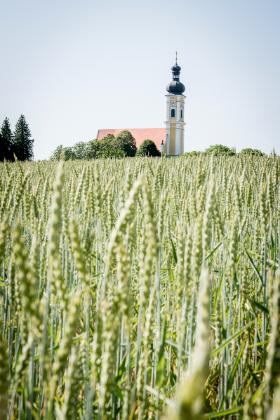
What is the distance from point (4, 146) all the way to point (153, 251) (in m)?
30.8

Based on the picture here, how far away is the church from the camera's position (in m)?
55.2

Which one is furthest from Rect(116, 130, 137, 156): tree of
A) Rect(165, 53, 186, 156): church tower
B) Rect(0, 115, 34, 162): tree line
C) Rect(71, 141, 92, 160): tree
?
Rect(165, 53, 186, 156): church tower

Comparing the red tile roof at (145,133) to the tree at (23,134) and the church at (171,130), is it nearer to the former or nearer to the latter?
the church at (171,130)

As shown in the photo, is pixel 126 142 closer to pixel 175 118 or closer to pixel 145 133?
pixel 145 133

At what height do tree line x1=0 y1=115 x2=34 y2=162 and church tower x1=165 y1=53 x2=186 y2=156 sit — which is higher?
church tower x1=165 y1=53 x2=186 y2=156

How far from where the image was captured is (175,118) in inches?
2296

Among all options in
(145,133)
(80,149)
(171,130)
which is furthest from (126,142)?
(171,130)

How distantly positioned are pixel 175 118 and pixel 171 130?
6.89ft

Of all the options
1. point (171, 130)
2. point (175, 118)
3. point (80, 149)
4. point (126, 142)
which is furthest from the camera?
point (175, 118)

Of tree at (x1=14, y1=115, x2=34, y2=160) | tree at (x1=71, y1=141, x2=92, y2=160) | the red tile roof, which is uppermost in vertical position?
the red tile roof

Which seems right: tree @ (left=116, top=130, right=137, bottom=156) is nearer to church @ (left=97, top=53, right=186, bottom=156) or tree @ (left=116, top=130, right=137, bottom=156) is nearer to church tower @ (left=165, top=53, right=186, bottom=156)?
church @ (left=97, top=53, right=186, bottom=156)

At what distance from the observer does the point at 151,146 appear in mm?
38562

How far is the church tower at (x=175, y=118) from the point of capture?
56.7 metres

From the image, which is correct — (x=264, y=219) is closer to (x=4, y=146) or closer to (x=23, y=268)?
(x=23, y=268)
